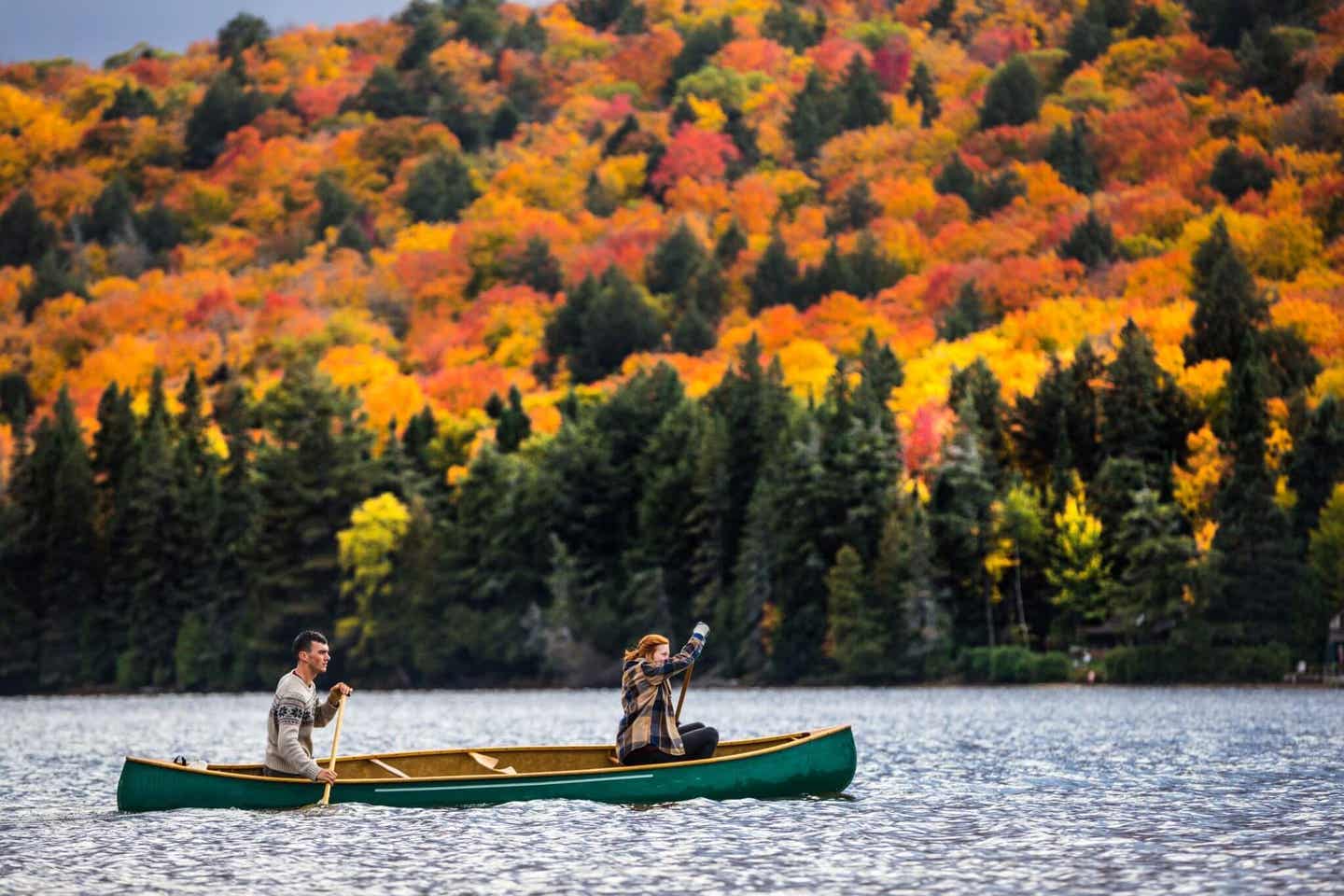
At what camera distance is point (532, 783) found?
91.6 ft

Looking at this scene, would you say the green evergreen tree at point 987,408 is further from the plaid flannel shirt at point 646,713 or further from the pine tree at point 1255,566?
the plaid flannel shirt at point 646,713

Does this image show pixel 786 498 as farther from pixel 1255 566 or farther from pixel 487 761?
pixel 487 761

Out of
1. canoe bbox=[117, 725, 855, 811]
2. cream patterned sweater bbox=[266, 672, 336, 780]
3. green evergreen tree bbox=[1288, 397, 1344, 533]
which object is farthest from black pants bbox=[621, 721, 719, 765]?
green evergreen tree bbox=[1288, 397, 1344, 533]

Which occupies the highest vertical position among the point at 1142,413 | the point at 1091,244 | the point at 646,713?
the point at 1091,244

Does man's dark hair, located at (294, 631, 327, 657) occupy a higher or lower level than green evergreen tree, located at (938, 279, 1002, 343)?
lower

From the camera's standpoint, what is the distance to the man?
1016 inches

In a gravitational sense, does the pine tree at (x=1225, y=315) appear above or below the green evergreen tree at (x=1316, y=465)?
above

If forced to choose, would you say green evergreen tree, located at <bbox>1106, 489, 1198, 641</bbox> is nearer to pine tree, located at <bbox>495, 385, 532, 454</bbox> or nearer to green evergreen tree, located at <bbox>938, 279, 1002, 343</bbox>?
pine tree, located at <bbox>495, 385, 532, 454</bbox>

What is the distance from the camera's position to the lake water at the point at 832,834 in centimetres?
2105

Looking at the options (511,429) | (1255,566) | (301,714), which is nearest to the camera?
(301,714)

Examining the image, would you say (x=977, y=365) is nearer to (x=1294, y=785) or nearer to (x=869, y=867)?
(x=1294, y=785)

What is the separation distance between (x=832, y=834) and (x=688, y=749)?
3.98 metres

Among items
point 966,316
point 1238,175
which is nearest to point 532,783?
point 966,316

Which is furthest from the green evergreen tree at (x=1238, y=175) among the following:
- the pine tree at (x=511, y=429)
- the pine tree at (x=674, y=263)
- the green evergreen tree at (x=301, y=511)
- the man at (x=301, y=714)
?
the man at (x=301, y=714)
